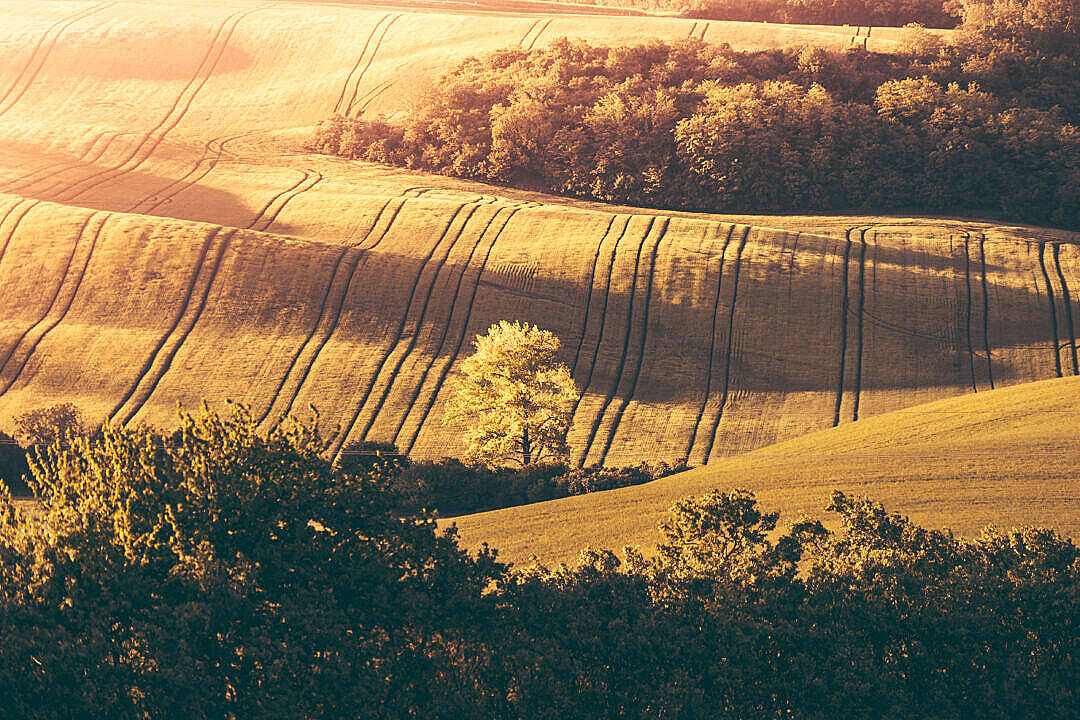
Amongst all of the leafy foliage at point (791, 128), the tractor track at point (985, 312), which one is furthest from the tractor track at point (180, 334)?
the tractor track at point (985, 312)

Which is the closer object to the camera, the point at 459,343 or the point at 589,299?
the point at 459,343

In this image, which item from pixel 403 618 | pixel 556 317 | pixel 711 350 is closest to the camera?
pixel 403 618

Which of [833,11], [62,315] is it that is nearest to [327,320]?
[62,315]

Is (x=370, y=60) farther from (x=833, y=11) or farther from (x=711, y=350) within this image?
(x=711, y=350)

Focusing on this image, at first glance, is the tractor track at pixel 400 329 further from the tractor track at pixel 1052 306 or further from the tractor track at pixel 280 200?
the tractor track at pixel 1052 306

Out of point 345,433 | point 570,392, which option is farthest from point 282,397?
point 570,392

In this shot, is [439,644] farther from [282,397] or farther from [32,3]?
[32,3]
